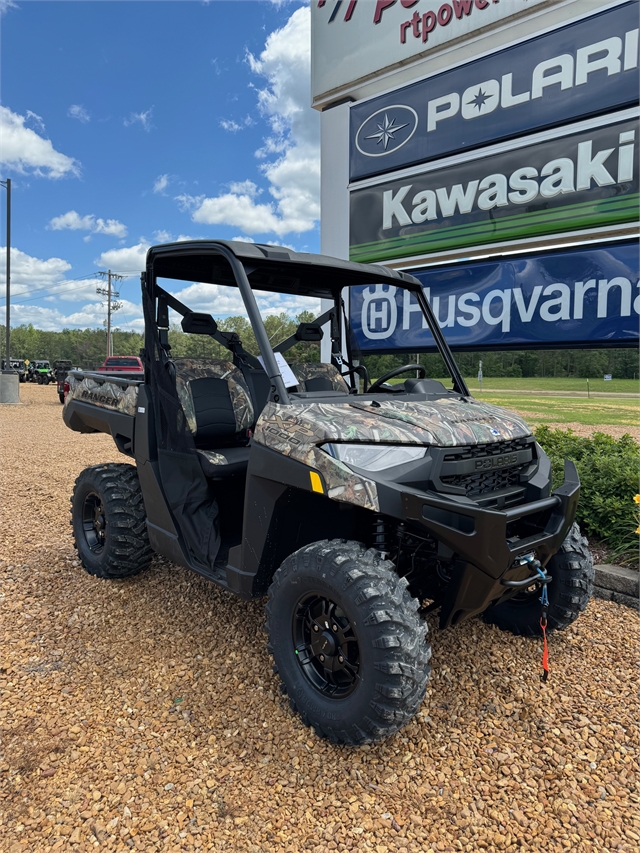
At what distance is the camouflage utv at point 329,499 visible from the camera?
215 centimetres

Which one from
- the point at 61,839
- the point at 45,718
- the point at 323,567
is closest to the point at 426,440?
the point at 323,567

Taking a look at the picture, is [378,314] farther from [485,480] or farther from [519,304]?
[485,480]

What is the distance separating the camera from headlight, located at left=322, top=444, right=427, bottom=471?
7.45 feet

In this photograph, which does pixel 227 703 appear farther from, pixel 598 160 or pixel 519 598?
pixel 598 160

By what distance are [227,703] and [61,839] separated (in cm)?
83

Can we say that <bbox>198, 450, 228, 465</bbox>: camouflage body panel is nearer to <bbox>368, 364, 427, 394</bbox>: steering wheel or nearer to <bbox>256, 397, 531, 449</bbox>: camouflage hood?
<bbox>256, 397, 531, 449</bbox>: camouflage hood

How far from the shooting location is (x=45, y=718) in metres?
2.46

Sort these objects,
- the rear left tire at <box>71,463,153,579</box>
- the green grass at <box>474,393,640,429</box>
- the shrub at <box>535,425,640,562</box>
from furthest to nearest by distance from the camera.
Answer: the green grass at <box>474,393,640,429</box>, the shrub at <box>535,425,640,562</box>, the rear left tire at <box>71,463,153,579</box>

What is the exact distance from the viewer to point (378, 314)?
618 centimetres

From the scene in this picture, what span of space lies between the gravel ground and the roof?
2015 millimetres

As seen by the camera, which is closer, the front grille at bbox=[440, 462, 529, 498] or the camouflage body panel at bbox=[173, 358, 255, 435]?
the front grille at bbox=[440, 462, 529, 498]

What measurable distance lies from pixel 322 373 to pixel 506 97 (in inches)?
141

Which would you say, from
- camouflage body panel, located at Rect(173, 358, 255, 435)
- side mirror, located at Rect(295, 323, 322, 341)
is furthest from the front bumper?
camouflage body panel, located at Rect(173, 358, 255, 435)

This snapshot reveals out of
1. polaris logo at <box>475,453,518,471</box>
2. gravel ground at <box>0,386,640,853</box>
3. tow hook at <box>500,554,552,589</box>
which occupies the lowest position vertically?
gravel ground at <box>0,386,640,853</box>
